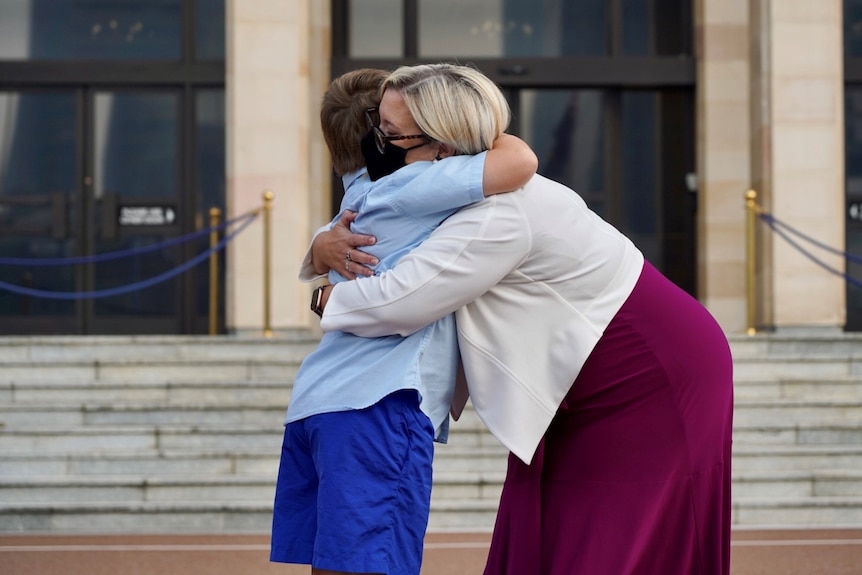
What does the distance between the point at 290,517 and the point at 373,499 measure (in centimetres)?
29

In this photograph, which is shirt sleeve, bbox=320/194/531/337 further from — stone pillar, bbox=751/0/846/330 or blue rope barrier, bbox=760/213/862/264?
stone pillar, bbox=751/0/846/330

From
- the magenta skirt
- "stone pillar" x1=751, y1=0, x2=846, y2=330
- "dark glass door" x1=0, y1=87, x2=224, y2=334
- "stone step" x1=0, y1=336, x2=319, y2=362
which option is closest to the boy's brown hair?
the magenta skirt

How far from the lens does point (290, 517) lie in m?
3.15

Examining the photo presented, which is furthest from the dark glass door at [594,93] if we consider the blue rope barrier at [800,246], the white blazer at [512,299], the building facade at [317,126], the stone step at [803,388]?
the white blazer at [512,299]

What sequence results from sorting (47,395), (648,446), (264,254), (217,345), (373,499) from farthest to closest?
1. (264,254)
2. (217,345)
3. (47,395)
4. (648,446)
5. (373,499)

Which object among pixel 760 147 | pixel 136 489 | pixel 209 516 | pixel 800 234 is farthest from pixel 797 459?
pixel 760 147

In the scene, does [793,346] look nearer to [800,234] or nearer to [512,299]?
[800,234]

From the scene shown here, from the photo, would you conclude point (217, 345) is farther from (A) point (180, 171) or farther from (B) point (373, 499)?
(B) point (373, 499)

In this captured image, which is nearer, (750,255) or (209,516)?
(209,516)

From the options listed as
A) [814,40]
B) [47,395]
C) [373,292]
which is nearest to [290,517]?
[373,292]

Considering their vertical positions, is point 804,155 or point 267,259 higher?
point 804,155

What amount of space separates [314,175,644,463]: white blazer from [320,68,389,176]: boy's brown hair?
36cm

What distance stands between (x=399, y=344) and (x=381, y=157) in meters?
0.44

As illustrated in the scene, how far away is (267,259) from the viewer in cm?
1291
